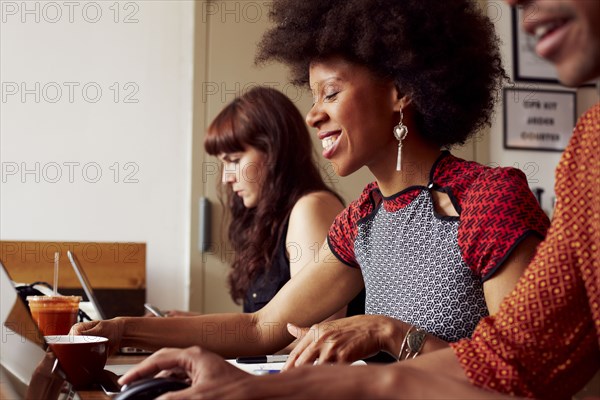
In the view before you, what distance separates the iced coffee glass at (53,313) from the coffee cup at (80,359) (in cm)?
35

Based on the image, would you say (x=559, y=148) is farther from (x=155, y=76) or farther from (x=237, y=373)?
(x=237, y=373)

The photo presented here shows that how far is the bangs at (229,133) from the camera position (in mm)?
2355

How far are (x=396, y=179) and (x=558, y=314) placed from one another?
62 centimetres

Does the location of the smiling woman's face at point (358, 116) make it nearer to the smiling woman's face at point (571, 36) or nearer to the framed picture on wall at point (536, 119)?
the smiling woman's face at point (571, 36)

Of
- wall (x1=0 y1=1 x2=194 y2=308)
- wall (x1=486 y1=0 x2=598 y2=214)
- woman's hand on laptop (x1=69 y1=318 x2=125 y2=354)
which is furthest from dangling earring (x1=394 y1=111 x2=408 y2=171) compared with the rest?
wall (x1=486 y1=0 x2=598 y2=214)

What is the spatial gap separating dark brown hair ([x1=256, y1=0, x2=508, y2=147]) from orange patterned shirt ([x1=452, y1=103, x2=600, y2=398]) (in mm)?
587

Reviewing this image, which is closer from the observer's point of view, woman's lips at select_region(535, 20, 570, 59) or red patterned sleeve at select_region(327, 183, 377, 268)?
woman's lips at select_region(535, 20, 570, 59)

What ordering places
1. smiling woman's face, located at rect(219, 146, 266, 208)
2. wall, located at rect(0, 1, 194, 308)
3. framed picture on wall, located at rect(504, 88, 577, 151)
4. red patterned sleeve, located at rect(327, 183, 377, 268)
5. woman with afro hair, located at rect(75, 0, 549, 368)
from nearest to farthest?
woman with afro hair, located at rect(75, 0, 549, 368), red patterned sleeve, located at rect(327, 183, 377, 268), smiling woman's face, located at rect(219, 146, 266, 208), wall, located at rect(0, 1, 194, 308), framed picture on wall, located at rect(504, 88, 577, 151)

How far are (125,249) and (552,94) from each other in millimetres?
2039

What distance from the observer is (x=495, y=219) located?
113 cm

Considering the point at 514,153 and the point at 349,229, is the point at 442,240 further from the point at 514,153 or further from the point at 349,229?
the point at 514,153

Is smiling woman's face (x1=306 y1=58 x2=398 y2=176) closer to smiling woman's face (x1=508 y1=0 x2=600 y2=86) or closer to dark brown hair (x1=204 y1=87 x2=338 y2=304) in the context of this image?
smiling woman's face (x1=508 y1=0 x2=600 y2=86)

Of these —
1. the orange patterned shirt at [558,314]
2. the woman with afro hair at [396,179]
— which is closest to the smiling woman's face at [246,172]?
the woman with afro hair at [396,179]

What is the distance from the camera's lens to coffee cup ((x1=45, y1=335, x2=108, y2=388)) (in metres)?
0.99
